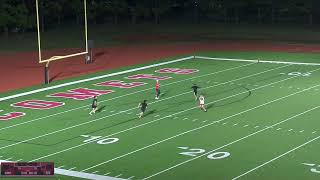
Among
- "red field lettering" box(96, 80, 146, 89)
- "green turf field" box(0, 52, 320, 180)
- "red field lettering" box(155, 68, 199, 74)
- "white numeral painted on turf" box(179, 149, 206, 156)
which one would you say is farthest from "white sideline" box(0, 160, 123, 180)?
"red field lettering" box(155, 68, 199, 74)

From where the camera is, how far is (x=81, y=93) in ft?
89.0

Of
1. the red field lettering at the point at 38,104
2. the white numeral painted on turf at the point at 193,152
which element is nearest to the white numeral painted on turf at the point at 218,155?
the white numeral painted on turf at the point at 193,152

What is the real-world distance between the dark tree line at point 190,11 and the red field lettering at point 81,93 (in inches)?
1125

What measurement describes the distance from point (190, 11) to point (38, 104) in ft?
133

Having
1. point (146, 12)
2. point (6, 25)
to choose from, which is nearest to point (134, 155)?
point (6, 25)

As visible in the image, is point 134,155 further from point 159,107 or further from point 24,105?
point 24,105

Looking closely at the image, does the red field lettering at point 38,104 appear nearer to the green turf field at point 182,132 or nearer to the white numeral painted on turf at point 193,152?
the green turf field at point 182,132

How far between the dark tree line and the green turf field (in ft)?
92.4

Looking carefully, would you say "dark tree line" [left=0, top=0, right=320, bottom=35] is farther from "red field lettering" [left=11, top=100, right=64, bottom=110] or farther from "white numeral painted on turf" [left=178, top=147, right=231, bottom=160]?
"white numeral painted on turf" [left=178, top=147, right=231, bottom=160]

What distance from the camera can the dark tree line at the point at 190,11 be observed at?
57.2 m

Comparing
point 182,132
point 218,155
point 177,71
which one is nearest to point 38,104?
point 182,132

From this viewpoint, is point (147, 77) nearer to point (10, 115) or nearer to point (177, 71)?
point (177, 71)

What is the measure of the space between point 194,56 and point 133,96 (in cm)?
1198

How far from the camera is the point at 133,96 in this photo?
26.2 m
